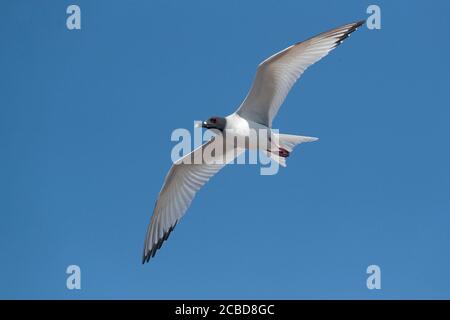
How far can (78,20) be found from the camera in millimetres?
11797

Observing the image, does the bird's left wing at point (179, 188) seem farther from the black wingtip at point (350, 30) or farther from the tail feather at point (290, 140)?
the black wingtip at point (350, 30)

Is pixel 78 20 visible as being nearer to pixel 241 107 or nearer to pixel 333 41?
pixel 241 107

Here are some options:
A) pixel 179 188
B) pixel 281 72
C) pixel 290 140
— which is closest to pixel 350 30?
pixel 281 72

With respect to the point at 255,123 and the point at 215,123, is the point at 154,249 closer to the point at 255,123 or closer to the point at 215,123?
the point at 215,123

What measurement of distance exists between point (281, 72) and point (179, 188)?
7.73 ft

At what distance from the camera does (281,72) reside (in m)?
10.9

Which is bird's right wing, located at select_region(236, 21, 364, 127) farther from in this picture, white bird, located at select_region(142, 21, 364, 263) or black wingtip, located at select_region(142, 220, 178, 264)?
black wingtip, located at select_region(142, 220, 178, 264)

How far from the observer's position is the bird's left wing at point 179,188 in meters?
11.7

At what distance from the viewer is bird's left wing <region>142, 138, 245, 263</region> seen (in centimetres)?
1169

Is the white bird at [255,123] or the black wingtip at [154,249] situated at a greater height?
the white bird at [255,123]

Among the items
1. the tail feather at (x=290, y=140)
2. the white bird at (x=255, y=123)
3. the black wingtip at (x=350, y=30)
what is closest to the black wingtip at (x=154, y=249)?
the white bird at (x=255, y=123)

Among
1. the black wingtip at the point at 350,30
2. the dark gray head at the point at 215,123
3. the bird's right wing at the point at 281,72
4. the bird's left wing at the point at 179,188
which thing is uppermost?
the black wingtip at the point at 350,30

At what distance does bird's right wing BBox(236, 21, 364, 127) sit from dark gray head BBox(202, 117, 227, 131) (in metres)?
0.34

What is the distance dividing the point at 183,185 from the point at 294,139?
6.60ft
